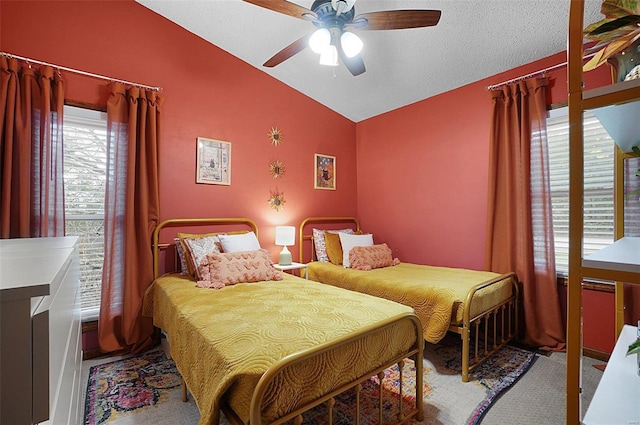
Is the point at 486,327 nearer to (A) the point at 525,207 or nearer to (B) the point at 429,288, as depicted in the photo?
(B) the point at 429,288

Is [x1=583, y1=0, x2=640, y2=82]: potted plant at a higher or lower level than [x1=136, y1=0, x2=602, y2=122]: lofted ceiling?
lower

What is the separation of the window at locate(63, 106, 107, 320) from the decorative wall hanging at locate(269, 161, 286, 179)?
65.0 inches

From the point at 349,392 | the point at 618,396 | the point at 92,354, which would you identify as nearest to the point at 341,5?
the point at 618,396

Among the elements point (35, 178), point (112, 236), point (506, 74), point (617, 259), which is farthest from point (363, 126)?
point (617, 259)

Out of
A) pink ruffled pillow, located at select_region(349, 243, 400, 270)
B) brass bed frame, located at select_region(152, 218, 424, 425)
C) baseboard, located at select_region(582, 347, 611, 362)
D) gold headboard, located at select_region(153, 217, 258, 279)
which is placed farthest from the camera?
pink ruffled pillow, located at select_region(349, 243, 400, 270)

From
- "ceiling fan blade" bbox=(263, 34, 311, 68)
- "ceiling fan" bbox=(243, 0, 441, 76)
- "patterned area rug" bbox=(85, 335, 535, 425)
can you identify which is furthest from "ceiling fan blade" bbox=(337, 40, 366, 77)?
"patterned area rug" bbox=(85, 335, 535, 425)

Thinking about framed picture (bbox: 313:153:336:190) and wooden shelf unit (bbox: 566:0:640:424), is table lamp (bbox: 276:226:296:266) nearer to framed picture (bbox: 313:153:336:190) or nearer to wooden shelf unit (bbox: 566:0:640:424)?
framed picture (bbox: 313:153:336:190)

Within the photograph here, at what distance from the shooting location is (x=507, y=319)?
290 cm

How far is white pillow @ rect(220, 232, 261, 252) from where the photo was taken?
9.43ft

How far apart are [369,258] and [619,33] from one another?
272 cm

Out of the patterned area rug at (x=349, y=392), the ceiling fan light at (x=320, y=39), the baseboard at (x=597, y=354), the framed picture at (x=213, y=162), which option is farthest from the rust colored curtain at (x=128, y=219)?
the baseboard at (x=597, y=354)

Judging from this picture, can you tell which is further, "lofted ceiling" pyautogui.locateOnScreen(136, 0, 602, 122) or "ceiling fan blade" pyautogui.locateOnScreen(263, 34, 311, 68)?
"lofted ceiling" pyautogui.locateOnScreen(136, 0, 602, 122)

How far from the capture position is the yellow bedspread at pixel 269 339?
1.22m

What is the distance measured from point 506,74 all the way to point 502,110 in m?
0.38
